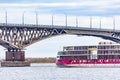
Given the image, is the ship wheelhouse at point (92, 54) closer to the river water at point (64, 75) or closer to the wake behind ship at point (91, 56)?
the wake behind ship at point (91, 56)

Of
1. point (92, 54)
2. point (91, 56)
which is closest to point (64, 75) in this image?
point (92, 54)

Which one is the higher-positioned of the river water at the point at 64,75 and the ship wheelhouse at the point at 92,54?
the ship wheelhouse at the point at 92,54

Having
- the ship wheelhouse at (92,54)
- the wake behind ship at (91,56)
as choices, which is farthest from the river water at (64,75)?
the ship wheelhouse at (92,54)

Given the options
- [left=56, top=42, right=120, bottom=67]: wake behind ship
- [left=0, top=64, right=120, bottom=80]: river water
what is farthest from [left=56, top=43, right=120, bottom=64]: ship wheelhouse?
[left=0, top=64, right=120, bottom=80]: river water

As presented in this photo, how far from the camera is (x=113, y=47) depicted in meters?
185

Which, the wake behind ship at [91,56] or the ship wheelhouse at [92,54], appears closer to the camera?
the wake behind ship at [91,56]

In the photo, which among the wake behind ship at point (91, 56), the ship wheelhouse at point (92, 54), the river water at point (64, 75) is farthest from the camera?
the ship wheelhouse at point (92, 54)

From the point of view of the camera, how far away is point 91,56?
186 metres

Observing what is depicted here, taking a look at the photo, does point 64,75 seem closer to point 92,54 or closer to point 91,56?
point 92,54

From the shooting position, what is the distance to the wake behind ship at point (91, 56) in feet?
597

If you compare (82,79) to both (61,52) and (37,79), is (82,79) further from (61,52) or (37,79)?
(61,52)

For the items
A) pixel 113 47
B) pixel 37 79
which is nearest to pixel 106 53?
pixel 113 47

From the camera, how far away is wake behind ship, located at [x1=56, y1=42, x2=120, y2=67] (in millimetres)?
181875

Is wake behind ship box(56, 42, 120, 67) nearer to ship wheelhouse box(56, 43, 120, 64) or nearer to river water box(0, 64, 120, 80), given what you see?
ship wheelhouse box(56, 43, 120, 64)
